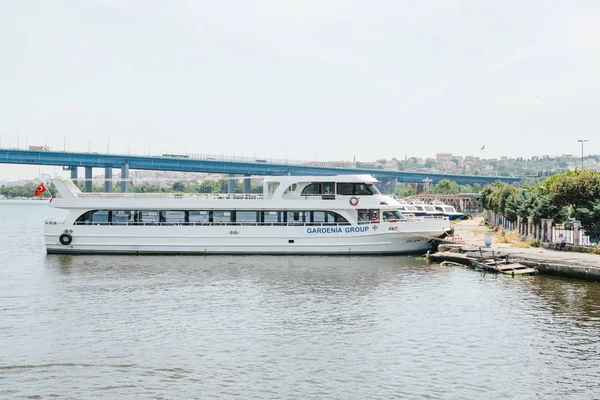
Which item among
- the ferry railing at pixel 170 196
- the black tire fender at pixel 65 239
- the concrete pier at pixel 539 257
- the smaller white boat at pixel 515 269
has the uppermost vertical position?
the ferry railing at pixel 170 196

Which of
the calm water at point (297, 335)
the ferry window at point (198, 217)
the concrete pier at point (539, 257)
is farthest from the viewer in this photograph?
the ferry window at point (198, 217)

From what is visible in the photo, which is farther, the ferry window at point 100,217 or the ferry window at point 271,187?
the ferry window at point 271,187

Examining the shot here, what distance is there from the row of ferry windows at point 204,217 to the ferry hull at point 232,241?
65 centimetres

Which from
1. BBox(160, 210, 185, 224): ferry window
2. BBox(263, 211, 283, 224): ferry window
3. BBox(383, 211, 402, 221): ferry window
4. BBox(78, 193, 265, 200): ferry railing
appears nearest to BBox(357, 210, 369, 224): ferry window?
BBox(383, 211, 402, 221): ferry window

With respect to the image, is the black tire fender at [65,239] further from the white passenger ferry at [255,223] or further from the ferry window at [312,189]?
the ferry window at [312,189]

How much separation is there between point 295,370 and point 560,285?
17573 mm

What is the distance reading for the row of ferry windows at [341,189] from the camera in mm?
43281

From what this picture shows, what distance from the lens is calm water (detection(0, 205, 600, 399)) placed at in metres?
A: 16.8

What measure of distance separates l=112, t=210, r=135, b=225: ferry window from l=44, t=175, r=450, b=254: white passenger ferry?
0.22 feet

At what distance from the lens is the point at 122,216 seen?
4403 cm

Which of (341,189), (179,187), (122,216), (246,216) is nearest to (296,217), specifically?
(246,216)

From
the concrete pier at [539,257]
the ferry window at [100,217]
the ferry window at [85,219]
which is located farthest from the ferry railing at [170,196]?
the concrete pier at [539,257]

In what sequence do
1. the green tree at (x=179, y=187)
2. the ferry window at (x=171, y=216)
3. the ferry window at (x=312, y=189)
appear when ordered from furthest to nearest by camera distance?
the green tree at (x=179, y=187) < the ferry window at (x=312, y=189) < the ferry window at (x=171, y=216)

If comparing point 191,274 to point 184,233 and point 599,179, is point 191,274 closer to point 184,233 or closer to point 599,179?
point 184,233
